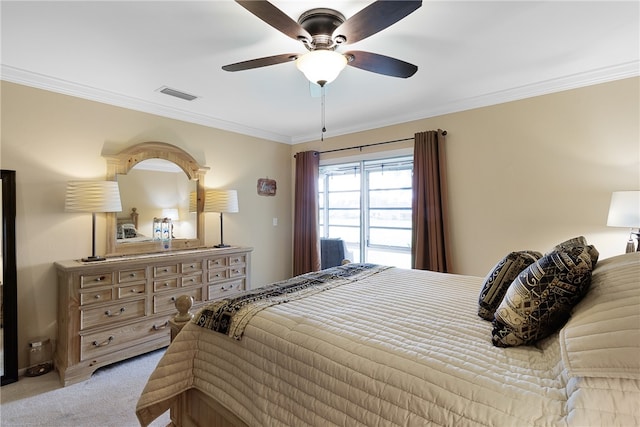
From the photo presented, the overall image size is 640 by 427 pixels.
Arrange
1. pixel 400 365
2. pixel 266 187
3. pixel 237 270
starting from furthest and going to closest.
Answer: pixel 266 187 < pixel 237 270 < pixel 400 365

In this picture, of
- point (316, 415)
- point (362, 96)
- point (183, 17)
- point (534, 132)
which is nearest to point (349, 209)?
point (362, 96)

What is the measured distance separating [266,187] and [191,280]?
1764 millimetres

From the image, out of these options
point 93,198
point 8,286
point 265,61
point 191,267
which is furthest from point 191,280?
point 265,61

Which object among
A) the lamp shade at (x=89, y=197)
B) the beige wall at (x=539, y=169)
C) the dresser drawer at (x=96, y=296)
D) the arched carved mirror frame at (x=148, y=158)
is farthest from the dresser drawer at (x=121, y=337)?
the beige wall at (x=539, y=169)

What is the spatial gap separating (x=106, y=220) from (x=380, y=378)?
9.73 feet

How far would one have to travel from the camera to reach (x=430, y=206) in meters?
3.32

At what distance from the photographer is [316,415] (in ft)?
3.63

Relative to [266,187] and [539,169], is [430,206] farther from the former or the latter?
[266,187]

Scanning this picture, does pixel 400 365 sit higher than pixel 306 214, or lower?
lower

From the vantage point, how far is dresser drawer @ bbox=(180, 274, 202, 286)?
3015 mm

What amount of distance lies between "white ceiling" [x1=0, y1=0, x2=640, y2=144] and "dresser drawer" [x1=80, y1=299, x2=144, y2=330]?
1909 millimetres

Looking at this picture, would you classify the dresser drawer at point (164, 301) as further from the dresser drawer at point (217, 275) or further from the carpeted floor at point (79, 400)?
the carpeted floor at point (79, 400)

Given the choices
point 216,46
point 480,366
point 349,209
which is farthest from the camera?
point 349,209

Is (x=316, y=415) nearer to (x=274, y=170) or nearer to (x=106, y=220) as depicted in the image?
(x=106, y=220)
